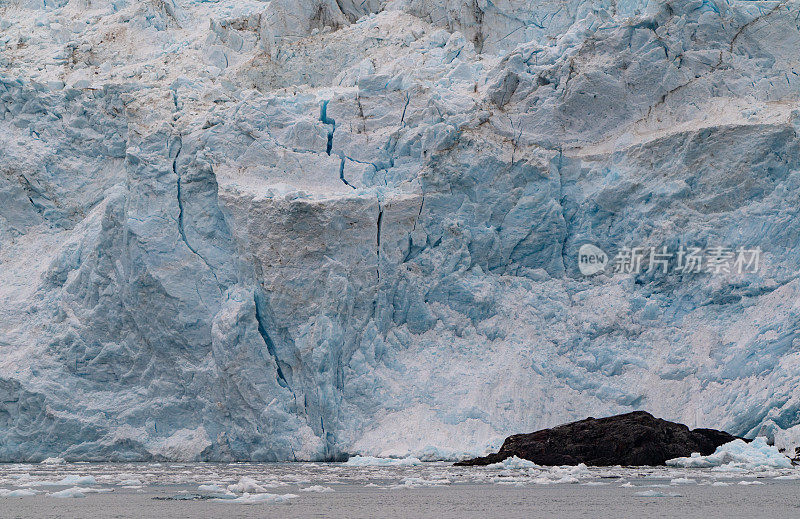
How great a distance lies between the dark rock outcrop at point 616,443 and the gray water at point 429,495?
3.84 ft

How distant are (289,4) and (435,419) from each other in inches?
369

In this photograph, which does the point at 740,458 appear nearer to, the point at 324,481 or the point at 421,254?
the point at 324,481

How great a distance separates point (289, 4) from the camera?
19.5 meters

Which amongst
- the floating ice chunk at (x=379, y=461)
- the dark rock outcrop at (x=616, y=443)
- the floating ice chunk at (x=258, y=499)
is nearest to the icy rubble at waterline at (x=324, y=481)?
the floating ice chunk at (x=258, y=499)

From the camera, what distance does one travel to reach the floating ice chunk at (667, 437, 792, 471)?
11.4 metres

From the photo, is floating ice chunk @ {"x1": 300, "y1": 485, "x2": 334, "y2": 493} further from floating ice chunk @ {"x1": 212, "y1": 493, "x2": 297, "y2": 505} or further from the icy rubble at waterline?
floating ice chunk @ {"x1": 212, "y1": 493, "x2": 297, "y2": 505}

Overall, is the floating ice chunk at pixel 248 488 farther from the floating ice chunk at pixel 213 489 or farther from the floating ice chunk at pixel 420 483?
the floating ice chunk at pixel 420 483

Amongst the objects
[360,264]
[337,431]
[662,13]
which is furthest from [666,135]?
[337,431]

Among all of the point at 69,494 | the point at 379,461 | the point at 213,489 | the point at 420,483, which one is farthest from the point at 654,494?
the point at 379,461

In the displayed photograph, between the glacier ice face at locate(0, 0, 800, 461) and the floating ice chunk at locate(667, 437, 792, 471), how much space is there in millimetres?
1604

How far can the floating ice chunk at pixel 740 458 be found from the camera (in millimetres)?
11406

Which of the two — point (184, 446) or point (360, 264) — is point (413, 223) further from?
point (184, 446)

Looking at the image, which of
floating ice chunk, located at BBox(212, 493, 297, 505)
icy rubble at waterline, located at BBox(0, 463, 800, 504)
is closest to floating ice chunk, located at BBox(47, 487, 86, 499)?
icy rubble at waterline, located at BBox(0, 463, 800, 504)

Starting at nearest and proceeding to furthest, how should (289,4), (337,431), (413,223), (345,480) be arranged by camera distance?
(345,480) → (337,431) → (413,223) → (289,4)
